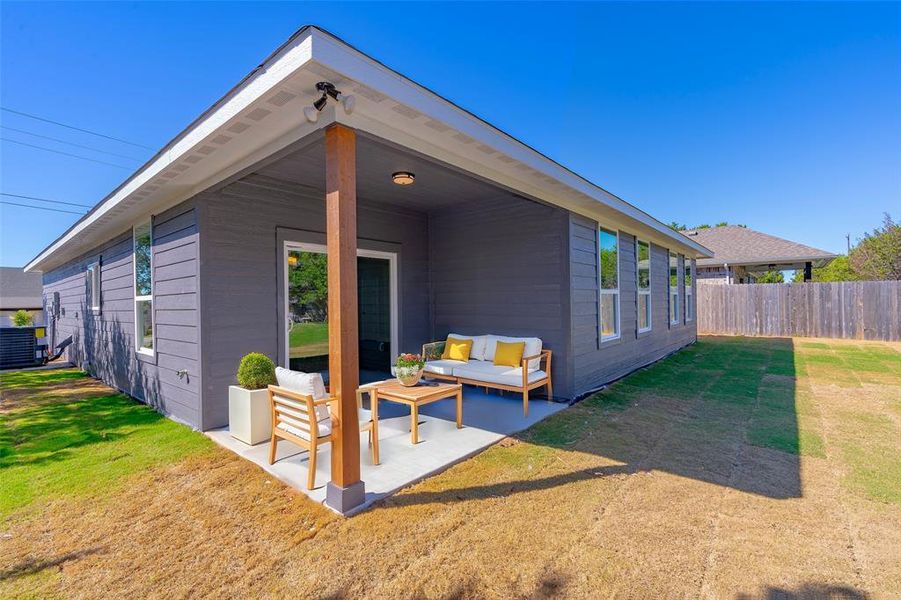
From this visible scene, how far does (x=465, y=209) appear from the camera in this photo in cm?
640

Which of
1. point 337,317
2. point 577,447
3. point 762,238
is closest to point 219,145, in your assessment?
point 337,317

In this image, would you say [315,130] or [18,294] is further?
[18,294]

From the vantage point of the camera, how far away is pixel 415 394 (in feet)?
12.7

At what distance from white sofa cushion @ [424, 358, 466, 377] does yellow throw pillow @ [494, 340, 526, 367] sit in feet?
1.68

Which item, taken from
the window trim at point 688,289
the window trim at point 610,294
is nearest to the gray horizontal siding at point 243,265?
the window trim at point 610,294

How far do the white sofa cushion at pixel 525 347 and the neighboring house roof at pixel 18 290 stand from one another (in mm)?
26330

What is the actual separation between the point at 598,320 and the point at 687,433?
2.32 meters

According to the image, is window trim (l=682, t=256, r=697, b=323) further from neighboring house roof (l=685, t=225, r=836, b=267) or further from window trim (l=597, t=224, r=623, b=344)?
window trim (l=597, t=224, r=623, b=344)

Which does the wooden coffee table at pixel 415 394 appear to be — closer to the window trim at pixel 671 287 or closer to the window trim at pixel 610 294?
the window trim at pixel 610 294

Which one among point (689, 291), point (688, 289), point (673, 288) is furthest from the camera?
point (689, 291)

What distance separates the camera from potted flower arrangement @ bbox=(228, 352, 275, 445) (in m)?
3.77

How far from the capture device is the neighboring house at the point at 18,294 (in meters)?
20.1

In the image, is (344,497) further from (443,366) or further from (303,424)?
(443,366)

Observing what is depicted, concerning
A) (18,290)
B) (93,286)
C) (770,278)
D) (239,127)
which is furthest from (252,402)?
(770,278)
